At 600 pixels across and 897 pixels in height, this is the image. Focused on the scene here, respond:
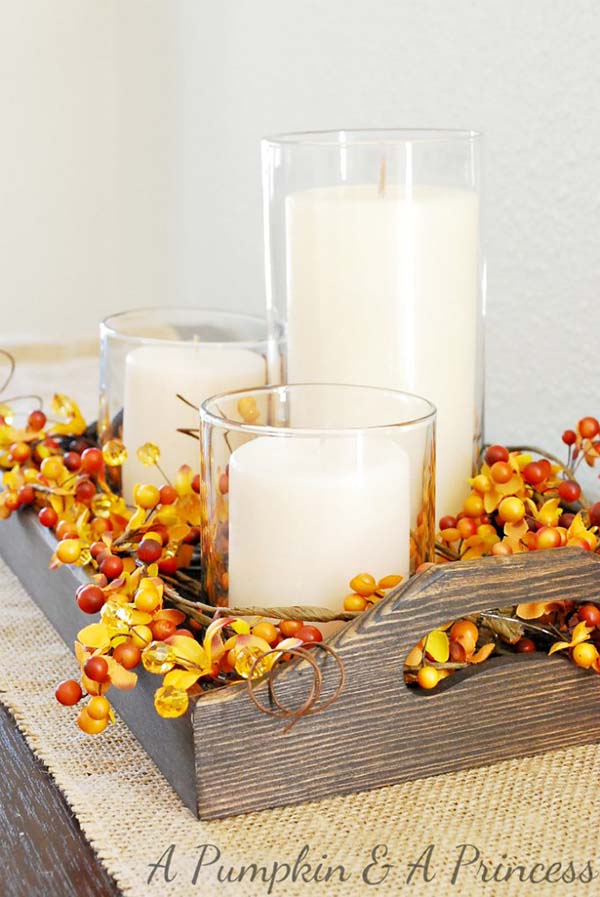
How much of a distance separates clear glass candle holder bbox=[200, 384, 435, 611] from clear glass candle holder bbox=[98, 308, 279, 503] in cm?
14

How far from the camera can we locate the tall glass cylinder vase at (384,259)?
588 millimetres

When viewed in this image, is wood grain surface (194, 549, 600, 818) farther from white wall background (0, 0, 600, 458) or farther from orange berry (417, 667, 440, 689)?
white wall background (0, 0, 600, 458)

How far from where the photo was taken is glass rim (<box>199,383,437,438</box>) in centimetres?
50

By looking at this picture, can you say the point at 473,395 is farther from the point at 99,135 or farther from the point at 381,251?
the point at 99,135

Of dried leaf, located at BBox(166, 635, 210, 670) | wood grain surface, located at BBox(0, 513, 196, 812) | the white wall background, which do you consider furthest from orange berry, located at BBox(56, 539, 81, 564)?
the white wall background

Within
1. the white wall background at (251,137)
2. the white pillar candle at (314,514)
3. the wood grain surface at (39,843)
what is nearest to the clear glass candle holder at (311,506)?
the white pillar candle at (314,514)

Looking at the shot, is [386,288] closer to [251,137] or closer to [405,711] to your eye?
[405,711]

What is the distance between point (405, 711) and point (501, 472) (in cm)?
16

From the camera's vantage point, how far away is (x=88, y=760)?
0.51 metres

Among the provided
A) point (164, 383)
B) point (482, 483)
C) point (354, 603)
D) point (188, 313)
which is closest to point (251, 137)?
point (188, 313)

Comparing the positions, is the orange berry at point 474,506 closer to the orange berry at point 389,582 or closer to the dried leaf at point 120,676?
the orange berry at point 389,582

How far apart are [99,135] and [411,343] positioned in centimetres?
144

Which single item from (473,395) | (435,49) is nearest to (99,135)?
(435,49)

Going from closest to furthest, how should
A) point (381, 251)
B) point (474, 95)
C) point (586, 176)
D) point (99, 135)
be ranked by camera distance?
point (381, 251) → point (586, 176) → point (474, 95) → point (99, 135)
